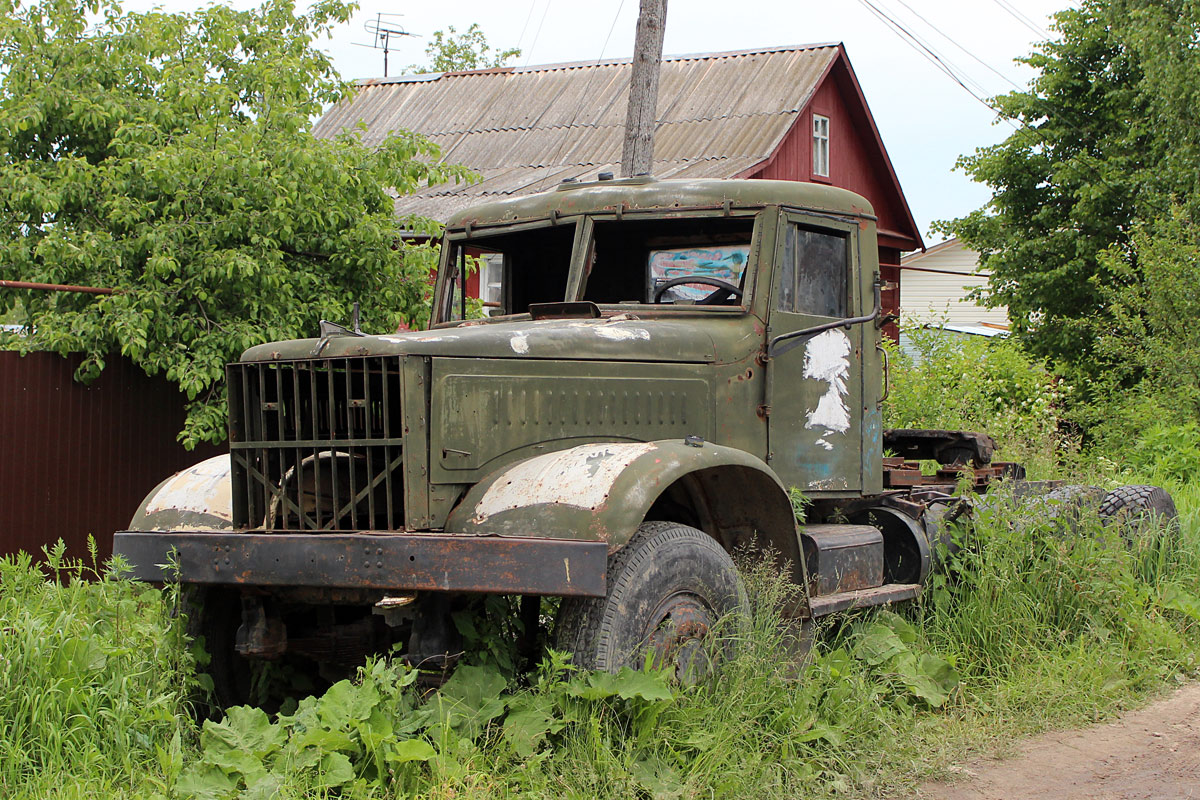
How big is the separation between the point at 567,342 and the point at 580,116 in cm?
1544

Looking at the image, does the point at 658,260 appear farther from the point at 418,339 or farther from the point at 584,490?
the point at 584,490

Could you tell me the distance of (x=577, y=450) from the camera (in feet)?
15.5

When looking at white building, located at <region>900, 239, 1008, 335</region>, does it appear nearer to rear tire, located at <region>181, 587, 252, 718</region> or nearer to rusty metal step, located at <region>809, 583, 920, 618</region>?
rusty metal step, located at <region>809, 583, 920, 618</region>

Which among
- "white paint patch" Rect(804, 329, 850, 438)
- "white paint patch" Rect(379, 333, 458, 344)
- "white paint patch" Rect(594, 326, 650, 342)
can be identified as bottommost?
"white paint patch" Rect(804, 329, 850, 438)

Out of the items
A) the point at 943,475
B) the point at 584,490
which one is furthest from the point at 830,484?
the point at 584,490

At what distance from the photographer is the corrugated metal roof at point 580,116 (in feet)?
57.4

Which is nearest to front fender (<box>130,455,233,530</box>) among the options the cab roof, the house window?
the cab roof

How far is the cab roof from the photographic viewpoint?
19.0 ft

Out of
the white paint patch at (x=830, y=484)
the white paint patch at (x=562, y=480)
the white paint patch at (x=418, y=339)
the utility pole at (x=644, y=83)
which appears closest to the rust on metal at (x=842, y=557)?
the white paint patch at (x=830, y=484)

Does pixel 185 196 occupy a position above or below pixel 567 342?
above

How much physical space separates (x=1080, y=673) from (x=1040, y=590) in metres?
0.63

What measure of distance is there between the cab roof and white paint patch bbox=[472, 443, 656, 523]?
1.57m

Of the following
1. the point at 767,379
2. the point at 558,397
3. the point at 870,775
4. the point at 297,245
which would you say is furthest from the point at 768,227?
the point at 297,245

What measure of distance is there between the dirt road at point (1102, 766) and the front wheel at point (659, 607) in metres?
1.01
